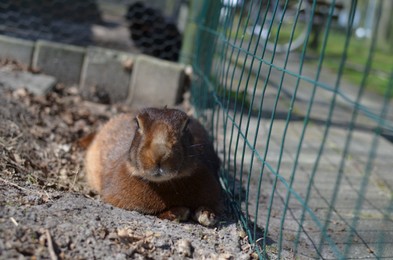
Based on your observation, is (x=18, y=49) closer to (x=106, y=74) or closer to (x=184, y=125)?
(x=106, y=74)

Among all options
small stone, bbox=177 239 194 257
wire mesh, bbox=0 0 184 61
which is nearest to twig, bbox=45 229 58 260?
small stone, bbox=177 239 194 257

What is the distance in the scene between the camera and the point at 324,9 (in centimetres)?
1335

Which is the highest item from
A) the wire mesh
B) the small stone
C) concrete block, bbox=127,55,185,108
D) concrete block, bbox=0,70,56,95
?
the wire mesh

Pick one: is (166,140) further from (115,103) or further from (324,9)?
(324,9)

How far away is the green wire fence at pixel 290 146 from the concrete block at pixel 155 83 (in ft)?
1.62

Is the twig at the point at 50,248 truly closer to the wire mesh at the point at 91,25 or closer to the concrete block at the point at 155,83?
the concrete block at the point at 155,83

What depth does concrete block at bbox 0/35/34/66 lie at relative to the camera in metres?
5.98

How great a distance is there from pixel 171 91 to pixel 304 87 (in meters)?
2.73

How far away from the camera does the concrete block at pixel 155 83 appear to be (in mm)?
5820

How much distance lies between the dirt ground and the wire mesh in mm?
3045

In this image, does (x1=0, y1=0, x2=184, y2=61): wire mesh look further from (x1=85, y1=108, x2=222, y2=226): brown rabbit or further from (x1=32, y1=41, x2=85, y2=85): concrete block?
(x1=85, y1=108, x2=222, y2=226): brown rabbit

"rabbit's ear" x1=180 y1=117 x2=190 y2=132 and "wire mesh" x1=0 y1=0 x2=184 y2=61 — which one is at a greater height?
"wire mesh" x1=0 y1=0 x2=184 y2=61

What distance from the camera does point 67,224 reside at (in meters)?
2.45

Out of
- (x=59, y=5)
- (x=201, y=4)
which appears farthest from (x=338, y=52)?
(x=201, y=4)
